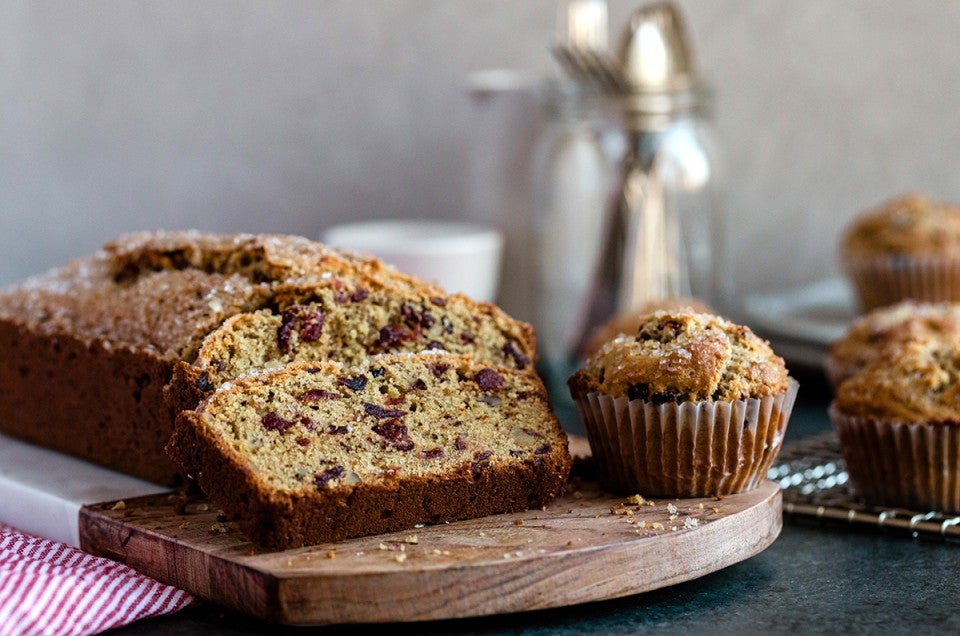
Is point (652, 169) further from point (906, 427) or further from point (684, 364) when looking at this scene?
point (684, 364)

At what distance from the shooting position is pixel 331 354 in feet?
8.64

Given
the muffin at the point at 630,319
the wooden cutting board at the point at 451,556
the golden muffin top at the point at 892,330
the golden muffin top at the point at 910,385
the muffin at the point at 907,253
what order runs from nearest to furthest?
the wooden cutting board at the point at 451,556
the golden muffin top at the point at 910,385
the golden muffin top at the point at 892,330
the muffin at the point at 630,319
the muffin at the point at 907,253

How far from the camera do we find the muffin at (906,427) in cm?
284

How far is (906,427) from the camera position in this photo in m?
2.85

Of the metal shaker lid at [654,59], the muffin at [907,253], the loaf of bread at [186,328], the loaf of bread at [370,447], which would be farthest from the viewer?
the muffin at [907,253]

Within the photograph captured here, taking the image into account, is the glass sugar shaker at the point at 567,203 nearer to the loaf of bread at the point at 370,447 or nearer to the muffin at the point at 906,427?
the muffin at the point at 906,427

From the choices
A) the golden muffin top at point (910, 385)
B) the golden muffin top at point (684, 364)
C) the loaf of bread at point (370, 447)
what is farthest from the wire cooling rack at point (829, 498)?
the loaf of bread at point (370, 447)

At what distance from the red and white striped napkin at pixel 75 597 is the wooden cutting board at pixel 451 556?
0.07 m

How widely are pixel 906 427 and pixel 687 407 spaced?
2.19ft

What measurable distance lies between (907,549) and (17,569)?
1783 mm

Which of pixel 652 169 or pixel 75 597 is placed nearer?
pixel 75 597

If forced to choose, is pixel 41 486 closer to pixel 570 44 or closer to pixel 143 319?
pixel 143 319

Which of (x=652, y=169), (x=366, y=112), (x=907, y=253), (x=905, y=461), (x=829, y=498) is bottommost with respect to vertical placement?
(x=829, y=498)

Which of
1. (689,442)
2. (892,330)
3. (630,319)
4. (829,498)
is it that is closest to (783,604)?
(689,442)
